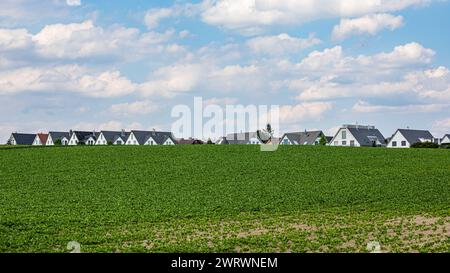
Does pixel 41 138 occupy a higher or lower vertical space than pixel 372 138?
higher

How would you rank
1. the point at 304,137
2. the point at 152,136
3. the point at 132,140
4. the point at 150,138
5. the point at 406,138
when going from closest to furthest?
the point at 406,138 < the point at 150,138 < the point at 152,136 < the point at 304,137 < the point at 132,140

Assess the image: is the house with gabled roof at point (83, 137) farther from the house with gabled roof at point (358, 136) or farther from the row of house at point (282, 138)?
the house with gabled roof at point (358, 136)

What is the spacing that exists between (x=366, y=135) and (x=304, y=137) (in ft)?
66.2

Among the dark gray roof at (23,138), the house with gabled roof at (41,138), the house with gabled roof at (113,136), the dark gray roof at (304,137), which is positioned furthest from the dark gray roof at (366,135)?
the dark gray roof at (23,138)

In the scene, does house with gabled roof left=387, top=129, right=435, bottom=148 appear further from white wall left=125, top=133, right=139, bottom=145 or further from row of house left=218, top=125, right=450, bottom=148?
white wall left=125, top=133, right=139, bottom=145

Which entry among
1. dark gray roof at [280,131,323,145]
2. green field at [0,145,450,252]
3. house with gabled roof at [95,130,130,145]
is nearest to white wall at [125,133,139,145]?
house with gabled roof at [95,130,130,145]

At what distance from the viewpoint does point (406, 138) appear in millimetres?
110625

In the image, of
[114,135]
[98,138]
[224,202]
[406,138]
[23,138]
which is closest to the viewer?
[224,202]

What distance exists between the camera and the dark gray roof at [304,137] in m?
130

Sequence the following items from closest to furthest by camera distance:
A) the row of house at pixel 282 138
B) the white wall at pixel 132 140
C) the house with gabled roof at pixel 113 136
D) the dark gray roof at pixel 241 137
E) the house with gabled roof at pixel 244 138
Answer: the row of house at pixel 282 138 → the house with gabled roof at pixel 244 138 → the dark gray roof at pixel 241 137 → the white wall at pixel 132 140 → the house with gabled roof at pixel 113 136

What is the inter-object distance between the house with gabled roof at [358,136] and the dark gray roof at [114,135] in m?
54.2

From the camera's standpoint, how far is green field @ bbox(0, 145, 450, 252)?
19.8 metres

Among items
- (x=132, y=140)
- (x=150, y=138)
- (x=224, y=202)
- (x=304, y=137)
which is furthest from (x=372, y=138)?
(x=224, y=202)

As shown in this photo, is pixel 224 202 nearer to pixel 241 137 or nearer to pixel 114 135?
pixel 241 137
